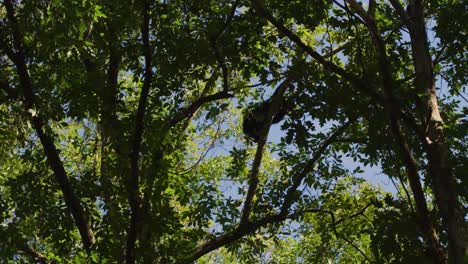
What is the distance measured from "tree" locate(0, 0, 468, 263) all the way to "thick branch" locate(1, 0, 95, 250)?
2 centimetres

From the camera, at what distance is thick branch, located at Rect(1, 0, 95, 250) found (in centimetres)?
618

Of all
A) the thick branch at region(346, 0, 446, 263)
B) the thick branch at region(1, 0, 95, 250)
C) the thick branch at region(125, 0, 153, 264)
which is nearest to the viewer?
the thick branch at region(346, 0, 446, 263)

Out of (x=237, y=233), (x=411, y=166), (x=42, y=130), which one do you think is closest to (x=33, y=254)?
(x=42, y=130)

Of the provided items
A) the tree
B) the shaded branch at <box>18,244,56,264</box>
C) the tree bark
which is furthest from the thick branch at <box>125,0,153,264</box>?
the tree bark

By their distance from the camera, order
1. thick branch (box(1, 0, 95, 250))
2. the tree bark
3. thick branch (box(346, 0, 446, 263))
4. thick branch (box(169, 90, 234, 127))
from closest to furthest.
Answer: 1. the tree bark
2. thick branch (box(346, 0, 446, 263))
3. thick branch (box(1, 0, 95, 250))
4. thick branch (box(169, 90, 234, 127))

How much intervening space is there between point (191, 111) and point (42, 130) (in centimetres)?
310

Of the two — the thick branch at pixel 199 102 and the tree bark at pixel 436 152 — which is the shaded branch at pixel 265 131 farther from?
the tree bark at pixel 436 152

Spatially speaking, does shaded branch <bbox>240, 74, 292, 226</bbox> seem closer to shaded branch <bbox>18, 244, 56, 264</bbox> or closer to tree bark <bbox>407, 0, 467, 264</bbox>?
tree bark <bbox>407, 0, 467, 264</bbox>

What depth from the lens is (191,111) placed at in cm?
928

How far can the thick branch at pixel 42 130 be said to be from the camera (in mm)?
6180

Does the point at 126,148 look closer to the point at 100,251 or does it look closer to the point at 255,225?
the point at 100,251

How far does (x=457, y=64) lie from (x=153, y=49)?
15.9ft

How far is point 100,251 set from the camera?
6918mm

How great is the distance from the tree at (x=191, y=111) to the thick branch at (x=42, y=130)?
16 mm
